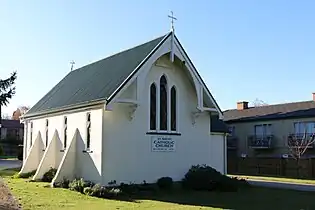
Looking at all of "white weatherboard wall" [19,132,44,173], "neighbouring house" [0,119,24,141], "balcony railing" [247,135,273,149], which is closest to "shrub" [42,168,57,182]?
"white weatherboard wall" [19,132,44,173]

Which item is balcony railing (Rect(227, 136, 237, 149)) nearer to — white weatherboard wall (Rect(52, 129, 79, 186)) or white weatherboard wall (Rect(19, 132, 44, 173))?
white weatherboard wall (Rect(19, 132, 44, 173))

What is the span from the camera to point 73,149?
80.2 feet

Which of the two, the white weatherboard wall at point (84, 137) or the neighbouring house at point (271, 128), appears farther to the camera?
the neighbouring house at point (271, 128)

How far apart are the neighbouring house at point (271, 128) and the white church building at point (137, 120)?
636 inches

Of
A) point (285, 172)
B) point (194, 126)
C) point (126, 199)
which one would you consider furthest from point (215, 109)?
point (285, 172)

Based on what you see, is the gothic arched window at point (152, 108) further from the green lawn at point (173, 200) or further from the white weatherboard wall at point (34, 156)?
the white weatherboard wall at point (34, 156)

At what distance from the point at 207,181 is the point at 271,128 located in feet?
75.4

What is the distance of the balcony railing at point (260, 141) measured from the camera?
4409 centimetres

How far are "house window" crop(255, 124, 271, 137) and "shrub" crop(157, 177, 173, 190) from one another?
23.8 meters

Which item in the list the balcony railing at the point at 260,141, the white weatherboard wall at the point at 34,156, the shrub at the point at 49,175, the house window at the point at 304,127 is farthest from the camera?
the balcony railing at the point at 260,141

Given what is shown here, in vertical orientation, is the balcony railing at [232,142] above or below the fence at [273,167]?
above

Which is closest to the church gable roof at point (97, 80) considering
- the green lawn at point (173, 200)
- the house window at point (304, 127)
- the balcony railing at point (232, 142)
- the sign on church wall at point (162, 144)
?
the sign on church wall at point (162, 144)

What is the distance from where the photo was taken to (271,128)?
44.3 metres

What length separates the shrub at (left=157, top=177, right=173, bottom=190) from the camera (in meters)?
23.0
